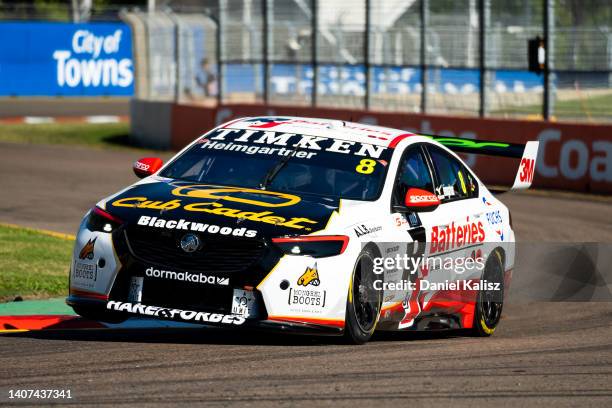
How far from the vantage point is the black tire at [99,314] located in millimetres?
8445

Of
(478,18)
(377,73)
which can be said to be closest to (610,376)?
(478,18)

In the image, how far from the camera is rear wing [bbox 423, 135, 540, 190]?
34.8 ft

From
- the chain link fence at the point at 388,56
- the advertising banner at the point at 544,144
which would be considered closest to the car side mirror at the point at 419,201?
the advertising banner at the point at 544,144

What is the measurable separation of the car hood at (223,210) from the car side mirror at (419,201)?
50 cm

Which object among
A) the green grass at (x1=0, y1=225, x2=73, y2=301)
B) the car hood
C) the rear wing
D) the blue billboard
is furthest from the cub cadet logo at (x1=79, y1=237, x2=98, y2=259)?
the blue billboard

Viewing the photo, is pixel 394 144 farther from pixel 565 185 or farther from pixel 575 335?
pixel 565 185

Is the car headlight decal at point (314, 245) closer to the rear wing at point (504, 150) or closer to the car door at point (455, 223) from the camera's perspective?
A: the car door at point (455, 223)

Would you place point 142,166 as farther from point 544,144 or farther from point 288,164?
point 544,144

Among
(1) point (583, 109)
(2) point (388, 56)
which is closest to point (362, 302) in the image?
(1) point (583, 109)

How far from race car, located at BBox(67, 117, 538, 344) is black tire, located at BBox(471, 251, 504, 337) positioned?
0.06 feet

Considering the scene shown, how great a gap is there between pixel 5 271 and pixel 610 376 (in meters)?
6.13

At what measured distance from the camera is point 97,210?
28.6 ft

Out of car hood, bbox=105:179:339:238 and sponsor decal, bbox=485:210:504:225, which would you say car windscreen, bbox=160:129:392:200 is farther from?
sponsor decal, bbox=485:210:504:225

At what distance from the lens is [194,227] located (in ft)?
27.1
